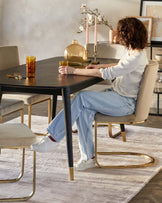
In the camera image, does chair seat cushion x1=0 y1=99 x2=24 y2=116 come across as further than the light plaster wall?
No

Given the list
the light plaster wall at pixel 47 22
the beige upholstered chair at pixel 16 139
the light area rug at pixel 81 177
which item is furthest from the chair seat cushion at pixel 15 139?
the light plaster wall at pixel 47 22

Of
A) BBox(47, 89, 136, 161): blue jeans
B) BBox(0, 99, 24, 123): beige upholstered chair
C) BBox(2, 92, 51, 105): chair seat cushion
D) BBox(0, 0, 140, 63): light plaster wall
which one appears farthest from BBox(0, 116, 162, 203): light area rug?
BBox(0, 0, 140, 63): light plaster wall

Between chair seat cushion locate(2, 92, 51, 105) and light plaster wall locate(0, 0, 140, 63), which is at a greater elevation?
light plaster wall locate(0, 0, 140, 63)

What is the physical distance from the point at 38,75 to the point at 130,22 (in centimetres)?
77

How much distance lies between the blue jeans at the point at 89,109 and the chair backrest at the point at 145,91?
2.2 inches

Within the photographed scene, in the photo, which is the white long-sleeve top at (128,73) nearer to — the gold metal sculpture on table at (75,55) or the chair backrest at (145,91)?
the chair backrest at (145,91)

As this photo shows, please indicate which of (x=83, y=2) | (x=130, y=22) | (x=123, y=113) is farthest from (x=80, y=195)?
(x=83, y=2)

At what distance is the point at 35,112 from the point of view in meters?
5.15

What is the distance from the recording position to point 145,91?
3.26 meters

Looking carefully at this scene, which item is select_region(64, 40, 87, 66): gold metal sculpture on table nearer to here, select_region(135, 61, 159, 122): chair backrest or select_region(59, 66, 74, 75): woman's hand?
select_region(59, 66, 74, 75): woman's hand

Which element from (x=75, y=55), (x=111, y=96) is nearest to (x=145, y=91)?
(x=111, y=96)

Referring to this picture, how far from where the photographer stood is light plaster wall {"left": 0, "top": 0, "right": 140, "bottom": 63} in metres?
5.89

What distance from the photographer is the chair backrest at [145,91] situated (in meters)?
3.23

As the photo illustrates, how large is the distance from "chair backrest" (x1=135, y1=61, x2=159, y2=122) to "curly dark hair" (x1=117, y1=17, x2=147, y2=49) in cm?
18
